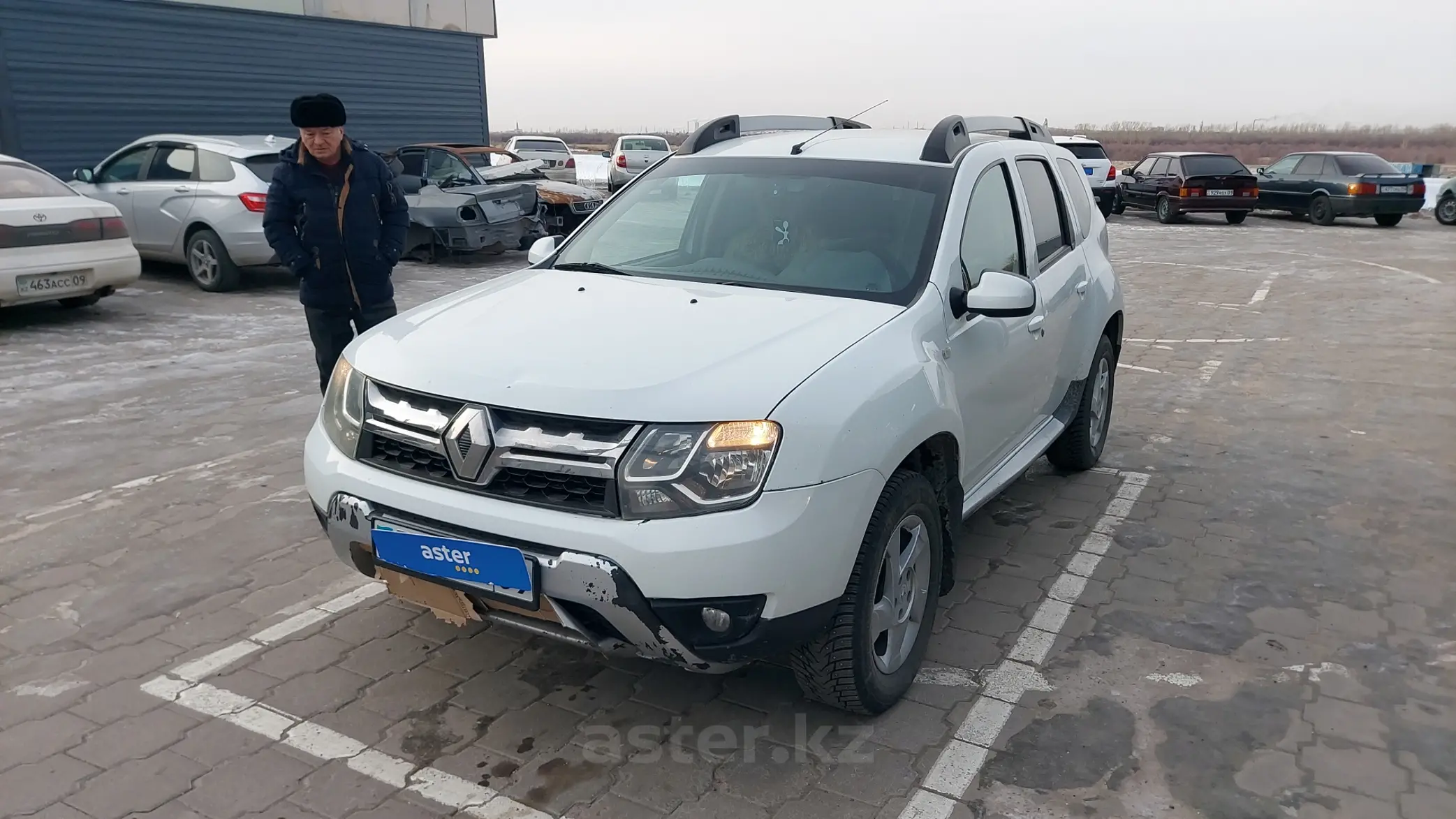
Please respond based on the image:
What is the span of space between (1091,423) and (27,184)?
877cm

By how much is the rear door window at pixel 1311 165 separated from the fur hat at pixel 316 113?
2277 cm

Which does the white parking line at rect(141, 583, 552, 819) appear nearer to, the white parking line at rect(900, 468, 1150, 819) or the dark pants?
the white parking line at rect(900, 468, 1150, 819)

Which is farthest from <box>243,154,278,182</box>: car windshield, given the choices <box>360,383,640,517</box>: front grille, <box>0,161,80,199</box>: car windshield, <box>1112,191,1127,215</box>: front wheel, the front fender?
<box>1112,191,1127,215</box>: front wheel

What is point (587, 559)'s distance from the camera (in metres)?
2.72

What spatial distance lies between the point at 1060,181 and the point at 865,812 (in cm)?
354

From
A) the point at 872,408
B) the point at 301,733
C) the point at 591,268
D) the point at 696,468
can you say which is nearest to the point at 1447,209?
the point at 591,268

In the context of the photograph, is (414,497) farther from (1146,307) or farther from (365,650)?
(1146,307)

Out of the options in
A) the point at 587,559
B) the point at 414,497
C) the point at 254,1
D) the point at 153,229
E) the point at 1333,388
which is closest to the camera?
the point at 587,559

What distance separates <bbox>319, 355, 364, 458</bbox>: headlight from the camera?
10.7ft

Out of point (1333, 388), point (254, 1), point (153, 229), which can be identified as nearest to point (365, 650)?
point (1333, 388)

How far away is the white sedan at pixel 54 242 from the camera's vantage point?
28.3 ft

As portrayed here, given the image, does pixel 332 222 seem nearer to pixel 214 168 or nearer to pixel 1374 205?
pixel 214 168

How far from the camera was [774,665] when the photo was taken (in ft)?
11.8

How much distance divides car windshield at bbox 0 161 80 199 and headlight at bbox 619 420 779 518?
8.42 m
